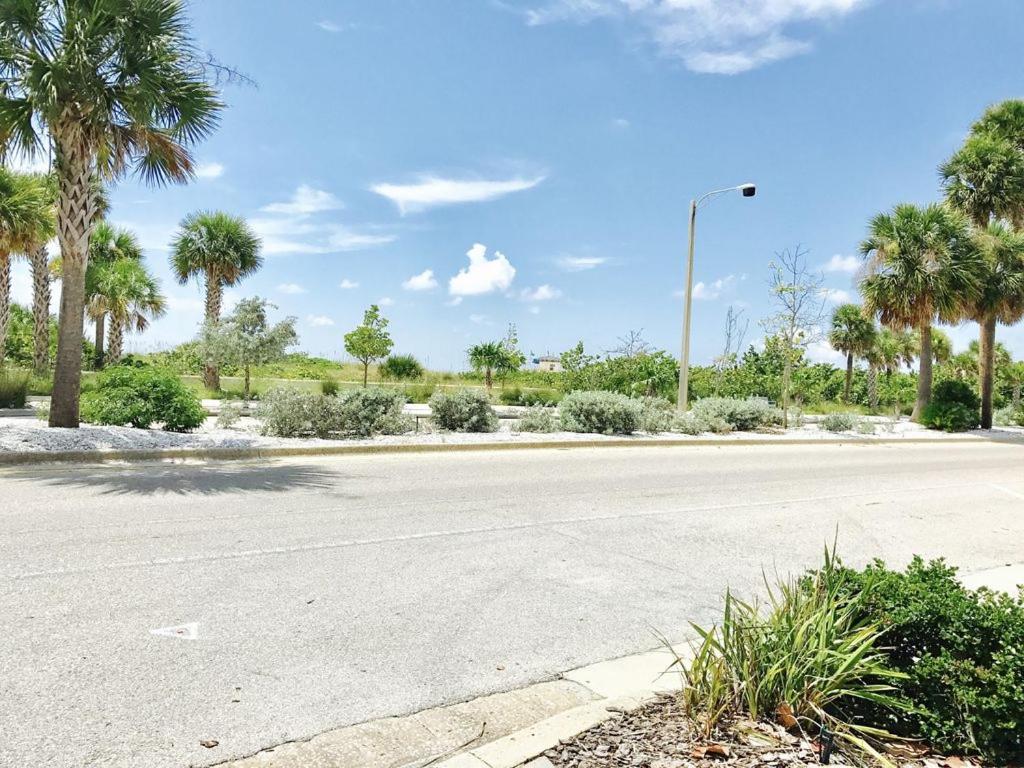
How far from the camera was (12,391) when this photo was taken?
59.2ft

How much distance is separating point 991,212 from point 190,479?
103 ft

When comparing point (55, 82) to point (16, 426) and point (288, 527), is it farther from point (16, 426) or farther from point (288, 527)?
point (288, 527)

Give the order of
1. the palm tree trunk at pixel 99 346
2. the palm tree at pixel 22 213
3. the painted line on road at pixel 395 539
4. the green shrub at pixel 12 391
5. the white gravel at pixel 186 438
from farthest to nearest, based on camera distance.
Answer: the palm tree trunk at pixel 99 346
the palm tree at pixel 22 213
the green shrub at pixel 12 391
the white gravel at pixel 186 438
the painted line on road at pixel 395 539

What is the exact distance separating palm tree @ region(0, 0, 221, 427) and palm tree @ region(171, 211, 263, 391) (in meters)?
17.6

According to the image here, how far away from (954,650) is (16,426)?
1323 centimetres

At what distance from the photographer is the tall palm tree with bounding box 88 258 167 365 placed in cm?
3097

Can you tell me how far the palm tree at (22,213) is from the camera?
2072 cm

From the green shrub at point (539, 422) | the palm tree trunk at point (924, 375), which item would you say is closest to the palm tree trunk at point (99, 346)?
the green shrub at point (539, 422)

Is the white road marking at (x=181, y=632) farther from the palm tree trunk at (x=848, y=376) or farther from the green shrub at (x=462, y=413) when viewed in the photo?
the palm tree trunk at (x=848, y=376)

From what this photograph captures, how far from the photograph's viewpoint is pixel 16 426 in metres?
11.8

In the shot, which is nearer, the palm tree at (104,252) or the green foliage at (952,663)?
the green foliage at (952,663)

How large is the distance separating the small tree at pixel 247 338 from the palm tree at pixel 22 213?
5531mm

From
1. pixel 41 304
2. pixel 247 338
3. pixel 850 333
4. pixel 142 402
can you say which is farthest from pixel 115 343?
pixel 850 333

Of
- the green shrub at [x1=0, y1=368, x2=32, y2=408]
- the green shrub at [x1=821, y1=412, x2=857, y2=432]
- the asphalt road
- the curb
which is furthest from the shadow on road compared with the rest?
the green shrub at [x1=821, y1=412, x2=857, y2=432]
